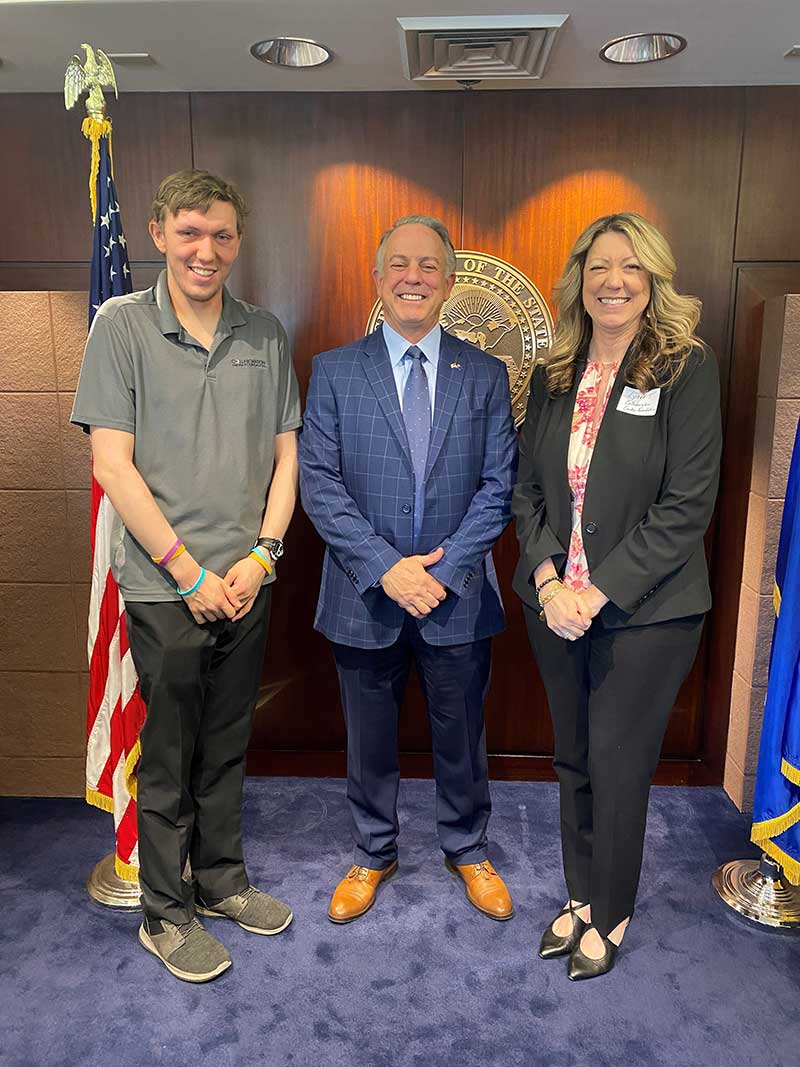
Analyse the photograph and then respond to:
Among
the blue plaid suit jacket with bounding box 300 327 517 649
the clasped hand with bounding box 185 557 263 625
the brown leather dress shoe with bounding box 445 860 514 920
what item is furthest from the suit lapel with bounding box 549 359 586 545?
the brown leather dress shoe with bounding box 445 860 514 920

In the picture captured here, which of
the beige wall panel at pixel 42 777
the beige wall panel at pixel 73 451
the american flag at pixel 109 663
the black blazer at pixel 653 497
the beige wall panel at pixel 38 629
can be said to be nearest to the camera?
the black blazer at pixel 653 497

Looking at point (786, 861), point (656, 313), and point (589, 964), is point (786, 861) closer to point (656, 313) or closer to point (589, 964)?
point (589, 964)

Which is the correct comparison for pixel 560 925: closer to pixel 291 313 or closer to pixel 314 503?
pixel 314 503

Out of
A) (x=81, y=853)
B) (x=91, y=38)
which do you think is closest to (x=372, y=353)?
(x=91, y=38)

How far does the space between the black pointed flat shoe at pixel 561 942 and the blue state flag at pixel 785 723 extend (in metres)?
0.62

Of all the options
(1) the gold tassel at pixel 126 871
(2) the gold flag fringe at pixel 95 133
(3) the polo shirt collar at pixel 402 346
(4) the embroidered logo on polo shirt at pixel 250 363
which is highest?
(2) the gold flag fringe at pixel 95 133

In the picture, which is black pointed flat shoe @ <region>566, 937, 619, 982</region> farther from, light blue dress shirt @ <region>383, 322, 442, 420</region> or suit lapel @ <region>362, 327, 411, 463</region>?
light blue dress shirt @ <region>383, 322, 442, 420</region>

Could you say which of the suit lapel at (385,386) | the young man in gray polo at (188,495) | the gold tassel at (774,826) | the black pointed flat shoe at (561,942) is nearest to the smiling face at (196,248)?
the young man in gray polo at (188,495)

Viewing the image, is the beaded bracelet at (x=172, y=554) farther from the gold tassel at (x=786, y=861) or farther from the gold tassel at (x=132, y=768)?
the gold tassel at (x=786, y=861)

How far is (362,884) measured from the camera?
8.45 feet

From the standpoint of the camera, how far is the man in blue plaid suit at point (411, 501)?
2340 mm

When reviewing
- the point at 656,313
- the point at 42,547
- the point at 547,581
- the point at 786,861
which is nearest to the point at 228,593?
the point at 547,581

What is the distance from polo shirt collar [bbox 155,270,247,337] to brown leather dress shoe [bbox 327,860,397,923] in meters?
1.69

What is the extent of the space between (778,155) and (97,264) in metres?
2.36
